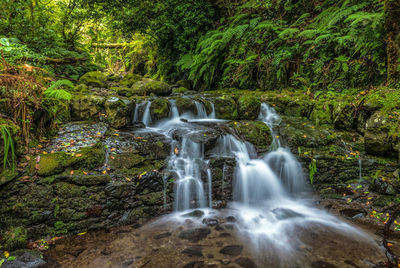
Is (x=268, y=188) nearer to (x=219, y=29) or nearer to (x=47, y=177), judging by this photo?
(x=47, y=177)

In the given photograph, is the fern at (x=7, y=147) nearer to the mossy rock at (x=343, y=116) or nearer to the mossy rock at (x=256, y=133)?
the mossy rock at (x=256, y=133)

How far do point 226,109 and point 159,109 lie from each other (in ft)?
6.59

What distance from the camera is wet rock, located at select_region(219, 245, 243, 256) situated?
2597 mm

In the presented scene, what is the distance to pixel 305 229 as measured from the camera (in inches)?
125

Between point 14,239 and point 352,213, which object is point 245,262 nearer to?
point 352,213

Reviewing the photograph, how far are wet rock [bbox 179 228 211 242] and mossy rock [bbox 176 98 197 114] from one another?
3882 mm

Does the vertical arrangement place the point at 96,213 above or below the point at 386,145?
below

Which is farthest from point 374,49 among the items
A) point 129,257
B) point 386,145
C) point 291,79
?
point 129,257

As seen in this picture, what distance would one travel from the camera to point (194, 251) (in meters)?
2.63

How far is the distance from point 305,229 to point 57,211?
365cm

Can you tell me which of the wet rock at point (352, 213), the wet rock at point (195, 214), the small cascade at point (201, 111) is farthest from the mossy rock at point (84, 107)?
the wet rock at point (352, 213)

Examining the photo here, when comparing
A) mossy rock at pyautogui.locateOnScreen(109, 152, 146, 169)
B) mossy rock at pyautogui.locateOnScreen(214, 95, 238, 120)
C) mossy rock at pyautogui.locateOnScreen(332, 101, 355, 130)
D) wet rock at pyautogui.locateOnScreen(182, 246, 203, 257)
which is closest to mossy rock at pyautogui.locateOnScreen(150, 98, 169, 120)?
mossy rock at pyautogui.locateOnScreen(214, 95, 238, 120)

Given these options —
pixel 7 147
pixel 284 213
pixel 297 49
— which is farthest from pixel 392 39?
pixel 7 147

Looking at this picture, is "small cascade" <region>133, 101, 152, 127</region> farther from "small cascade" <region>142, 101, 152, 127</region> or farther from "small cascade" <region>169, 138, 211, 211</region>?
"small cascade" <region>169, 138, 211, 211</region>
